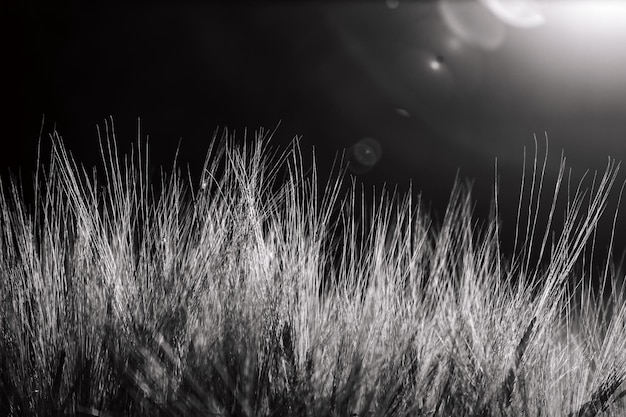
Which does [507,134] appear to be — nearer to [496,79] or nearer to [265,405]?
[496,79]

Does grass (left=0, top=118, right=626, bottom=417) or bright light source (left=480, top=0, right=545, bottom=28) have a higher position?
bright light source (left=480, top=0, right=545, bottom=28)

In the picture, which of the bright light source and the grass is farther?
the bright light source

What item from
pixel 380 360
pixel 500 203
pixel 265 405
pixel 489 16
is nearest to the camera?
pixel 265 405

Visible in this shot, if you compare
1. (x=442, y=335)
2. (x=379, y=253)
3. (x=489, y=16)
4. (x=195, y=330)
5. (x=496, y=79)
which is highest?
(x=489, y=16)

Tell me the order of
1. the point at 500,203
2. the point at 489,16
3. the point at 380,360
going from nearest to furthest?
the point at 380,360, the point at 500,203, the point at 489,16

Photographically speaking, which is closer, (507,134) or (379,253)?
(379,253)

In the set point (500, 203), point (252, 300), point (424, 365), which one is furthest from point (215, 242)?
point (500, 203)

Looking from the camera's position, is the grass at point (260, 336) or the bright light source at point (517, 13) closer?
the grass at point (260, 336)

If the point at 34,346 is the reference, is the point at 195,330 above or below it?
above

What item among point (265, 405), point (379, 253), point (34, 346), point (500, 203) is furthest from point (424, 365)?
point (500, 203)

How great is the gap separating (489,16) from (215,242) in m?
4.08

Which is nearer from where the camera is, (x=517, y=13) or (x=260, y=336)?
(x=260, y=336)

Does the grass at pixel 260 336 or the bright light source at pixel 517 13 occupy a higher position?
the bright light source at pixel 517 13

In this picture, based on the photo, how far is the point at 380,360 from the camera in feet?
5.08
